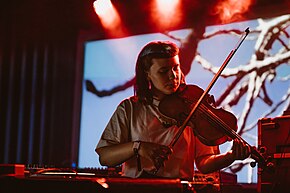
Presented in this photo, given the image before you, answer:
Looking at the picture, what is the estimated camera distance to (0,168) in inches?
77.7

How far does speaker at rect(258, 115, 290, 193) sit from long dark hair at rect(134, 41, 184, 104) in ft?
2.27

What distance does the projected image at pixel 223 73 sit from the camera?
4.43 m

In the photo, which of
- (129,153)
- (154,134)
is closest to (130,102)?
(154,134)

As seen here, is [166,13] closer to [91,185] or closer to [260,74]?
[260,74]

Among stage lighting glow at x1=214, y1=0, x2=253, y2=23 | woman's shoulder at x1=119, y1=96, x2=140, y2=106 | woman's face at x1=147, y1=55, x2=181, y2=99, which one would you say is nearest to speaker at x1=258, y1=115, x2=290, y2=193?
woman's face at x1=147, y1=55, x2=181, y2=99

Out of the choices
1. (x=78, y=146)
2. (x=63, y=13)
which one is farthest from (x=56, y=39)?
(x=78, y=146)

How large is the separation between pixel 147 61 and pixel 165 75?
0.13 meters

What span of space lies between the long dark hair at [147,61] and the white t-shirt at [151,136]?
0.15 ft

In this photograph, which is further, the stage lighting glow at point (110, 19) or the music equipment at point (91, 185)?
the stage lighting glow at point (110, 19)

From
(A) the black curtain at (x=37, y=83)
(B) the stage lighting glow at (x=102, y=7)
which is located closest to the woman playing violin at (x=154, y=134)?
(B) the stage lighting glow at (x=102, y=7)

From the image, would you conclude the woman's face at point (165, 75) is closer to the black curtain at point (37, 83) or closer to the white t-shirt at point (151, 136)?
the white t-shirt at point (151, 136)

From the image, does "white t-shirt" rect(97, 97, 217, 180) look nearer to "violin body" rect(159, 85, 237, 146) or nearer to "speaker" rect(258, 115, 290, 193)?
"violin body" rect(159, 85, 237, 146)

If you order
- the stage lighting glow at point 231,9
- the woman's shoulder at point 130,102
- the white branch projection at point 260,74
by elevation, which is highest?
the stage lighting glow at point 231,9

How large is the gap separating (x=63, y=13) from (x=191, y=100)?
11.3ft
